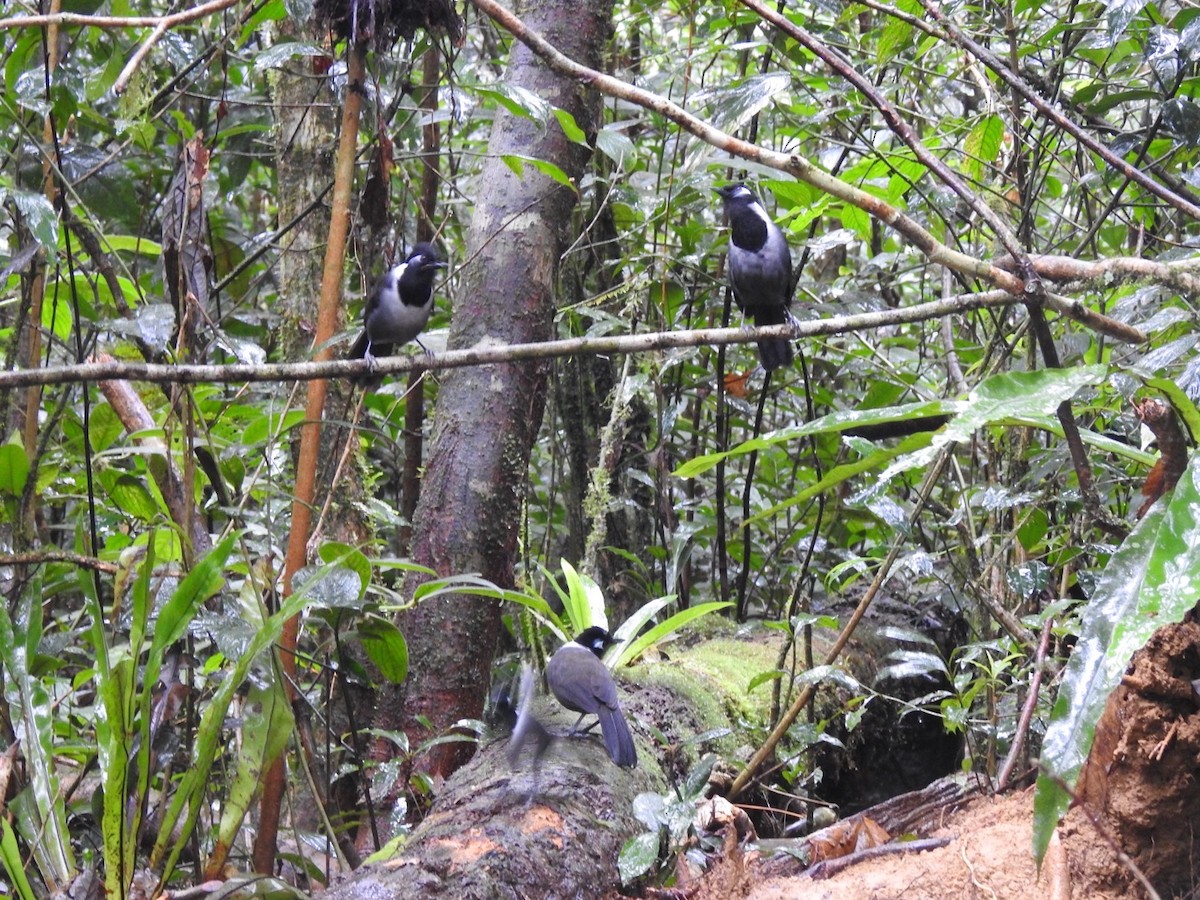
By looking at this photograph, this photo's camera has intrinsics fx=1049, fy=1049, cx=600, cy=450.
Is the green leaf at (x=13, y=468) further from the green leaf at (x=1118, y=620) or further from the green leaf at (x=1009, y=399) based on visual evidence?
the green leaf at (x=1118, y=620)

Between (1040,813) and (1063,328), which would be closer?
(1040,813)

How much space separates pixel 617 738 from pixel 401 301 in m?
1.75

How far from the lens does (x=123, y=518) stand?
3346mm

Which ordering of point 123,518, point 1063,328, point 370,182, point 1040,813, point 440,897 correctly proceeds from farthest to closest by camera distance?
point 1063,328 → point 123,518 → point 370,182 → point 440,897 → point 1040,813

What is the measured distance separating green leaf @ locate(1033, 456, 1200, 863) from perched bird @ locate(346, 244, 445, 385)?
2.65m

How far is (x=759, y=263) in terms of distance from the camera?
176 inches

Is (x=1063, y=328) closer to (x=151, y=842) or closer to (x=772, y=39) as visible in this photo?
(x=772, y=39)

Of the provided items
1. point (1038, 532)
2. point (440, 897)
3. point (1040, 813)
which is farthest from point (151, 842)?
point (1038, 532)

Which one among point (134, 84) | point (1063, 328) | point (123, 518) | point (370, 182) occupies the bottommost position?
point (123, 518)

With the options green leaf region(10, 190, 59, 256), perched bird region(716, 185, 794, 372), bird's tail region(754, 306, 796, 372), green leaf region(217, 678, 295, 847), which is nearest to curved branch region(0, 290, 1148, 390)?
green leaf region(10, 190, 59, 256)

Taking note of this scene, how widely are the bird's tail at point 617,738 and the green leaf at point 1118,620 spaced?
155cm

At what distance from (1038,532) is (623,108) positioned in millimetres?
3590

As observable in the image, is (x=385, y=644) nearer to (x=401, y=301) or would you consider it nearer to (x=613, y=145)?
(x=401, y=301)

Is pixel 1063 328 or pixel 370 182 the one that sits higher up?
pixel 370 182
